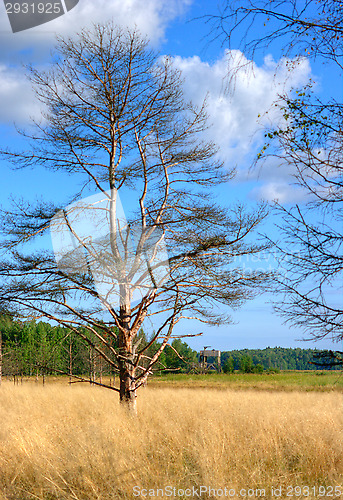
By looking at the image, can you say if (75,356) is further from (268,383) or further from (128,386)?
(128,386)

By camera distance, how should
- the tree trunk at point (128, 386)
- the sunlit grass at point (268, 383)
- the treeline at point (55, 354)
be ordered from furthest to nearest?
the sunlit grass at point (268, 383) → the treeline at point (55, 354) → the tree trunk at point (128, 386)

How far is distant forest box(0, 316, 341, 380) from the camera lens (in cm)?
909

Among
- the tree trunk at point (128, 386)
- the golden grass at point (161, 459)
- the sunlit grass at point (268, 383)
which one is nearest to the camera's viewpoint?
the golden grass at point (161, 459)

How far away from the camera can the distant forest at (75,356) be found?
9.09m

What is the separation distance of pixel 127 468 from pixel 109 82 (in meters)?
7.35

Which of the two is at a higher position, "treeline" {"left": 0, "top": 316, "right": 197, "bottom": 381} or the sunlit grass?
"treeline" {"left": 0, "top": 316, "right": 197, "bottom": 381}

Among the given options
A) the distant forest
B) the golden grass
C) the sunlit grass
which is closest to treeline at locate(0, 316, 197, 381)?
the distant forest

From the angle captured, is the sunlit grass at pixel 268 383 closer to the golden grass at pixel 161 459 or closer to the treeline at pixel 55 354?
the treeline at pixel 55 354

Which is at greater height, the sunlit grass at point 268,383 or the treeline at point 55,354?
the treeline at point 55,354

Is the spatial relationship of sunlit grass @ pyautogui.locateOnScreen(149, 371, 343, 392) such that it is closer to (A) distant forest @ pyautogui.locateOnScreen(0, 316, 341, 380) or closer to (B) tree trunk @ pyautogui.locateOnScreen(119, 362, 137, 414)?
(A) distant forest @ pyautogui.locateOnScreen(0, 316, 341, 380)

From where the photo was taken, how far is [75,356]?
86.1 ft

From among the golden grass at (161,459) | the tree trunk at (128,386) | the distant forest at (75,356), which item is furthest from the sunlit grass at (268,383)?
the golden grass at (161,459)

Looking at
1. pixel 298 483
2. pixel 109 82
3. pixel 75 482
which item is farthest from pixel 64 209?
pixel 298 483

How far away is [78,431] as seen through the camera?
6852 mm
